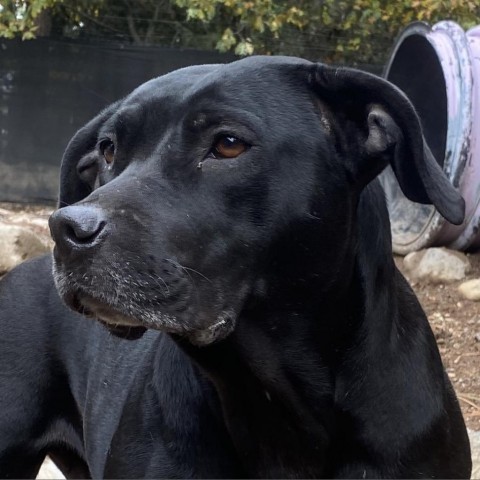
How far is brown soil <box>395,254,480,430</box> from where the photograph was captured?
16.4 ft

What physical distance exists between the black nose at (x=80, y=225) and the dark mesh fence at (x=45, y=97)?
7.99 metres

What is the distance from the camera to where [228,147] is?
2381 millimetres

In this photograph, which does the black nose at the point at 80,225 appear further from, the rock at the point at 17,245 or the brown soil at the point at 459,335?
the rock at the point at 17,245

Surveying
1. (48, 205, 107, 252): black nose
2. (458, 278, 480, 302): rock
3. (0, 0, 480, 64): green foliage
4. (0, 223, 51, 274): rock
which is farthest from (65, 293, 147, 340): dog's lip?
(0, 0, 480, 64): green foliage

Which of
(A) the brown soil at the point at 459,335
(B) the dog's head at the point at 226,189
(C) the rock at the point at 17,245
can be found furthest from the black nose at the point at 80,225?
(C) the rock at the point at 17,245

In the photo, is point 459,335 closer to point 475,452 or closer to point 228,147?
point 475,452

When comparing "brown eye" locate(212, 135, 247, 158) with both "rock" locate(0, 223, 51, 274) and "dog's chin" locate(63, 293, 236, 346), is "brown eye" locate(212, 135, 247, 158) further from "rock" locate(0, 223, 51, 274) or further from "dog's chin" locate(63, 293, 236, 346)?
"rock" locate(0, 223, 51, 274)

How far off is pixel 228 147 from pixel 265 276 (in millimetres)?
355

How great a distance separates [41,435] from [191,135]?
1.72 meters

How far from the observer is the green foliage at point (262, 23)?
31.6ft

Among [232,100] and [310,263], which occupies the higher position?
[232,100]

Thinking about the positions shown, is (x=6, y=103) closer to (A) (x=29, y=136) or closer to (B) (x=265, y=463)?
(A) (x=29, y=136)

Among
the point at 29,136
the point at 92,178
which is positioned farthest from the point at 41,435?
the point at 29,136

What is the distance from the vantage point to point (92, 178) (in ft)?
10.3
